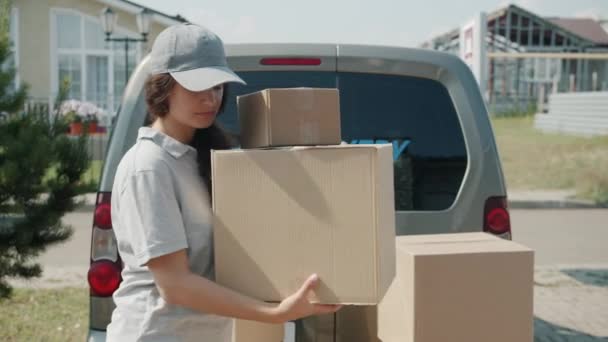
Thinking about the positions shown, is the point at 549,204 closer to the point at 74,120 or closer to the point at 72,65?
the point at 74,120

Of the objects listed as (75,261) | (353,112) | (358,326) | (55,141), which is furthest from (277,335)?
(75,261)

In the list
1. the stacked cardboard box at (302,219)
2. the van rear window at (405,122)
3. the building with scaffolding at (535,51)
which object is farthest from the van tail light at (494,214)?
the building with scaffolding at (535,51)

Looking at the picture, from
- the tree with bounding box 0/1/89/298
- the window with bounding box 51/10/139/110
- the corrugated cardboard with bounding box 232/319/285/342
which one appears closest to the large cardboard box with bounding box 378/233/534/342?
the corrugated cardboard with bounding box 232/319/285/342

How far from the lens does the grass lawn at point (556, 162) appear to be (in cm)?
1453

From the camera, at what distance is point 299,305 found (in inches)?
70.7

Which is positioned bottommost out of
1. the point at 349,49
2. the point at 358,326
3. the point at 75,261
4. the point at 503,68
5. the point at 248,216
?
the point at 75,261

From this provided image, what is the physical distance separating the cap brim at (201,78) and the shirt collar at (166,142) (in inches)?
5.6

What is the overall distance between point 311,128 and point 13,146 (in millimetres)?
2449

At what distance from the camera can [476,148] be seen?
3.23m

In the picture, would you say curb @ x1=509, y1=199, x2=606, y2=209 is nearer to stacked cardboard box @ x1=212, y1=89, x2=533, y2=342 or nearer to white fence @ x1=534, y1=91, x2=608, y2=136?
white fence @ x1=534, y1=91, x2=608, y2=136

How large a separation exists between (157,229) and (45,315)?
438 centimetres

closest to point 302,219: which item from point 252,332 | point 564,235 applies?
point 252,332

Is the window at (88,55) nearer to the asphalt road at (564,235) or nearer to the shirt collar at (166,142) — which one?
the asphalt road at (564,235)

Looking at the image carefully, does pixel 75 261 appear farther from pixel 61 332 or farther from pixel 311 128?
pixel 311 128
